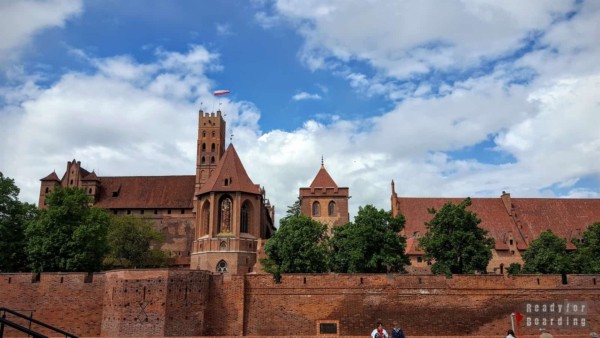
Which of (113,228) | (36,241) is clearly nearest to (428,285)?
(36,241)

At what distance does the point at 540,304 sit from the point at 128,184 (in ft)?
175

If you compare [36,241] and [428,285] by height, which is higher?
[36,241]

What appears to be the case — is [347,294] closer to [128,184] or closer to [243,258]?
[243,258]

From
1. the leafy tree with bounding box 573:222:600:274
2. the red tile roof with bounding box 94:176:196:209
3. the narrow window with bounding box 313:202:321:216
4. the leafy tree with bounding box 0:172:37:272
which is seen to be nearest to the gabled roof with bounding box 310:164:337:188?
the narrow window with bounding box 313:202:321:216

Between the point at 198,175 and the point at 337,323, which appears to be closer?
the point at 337,323

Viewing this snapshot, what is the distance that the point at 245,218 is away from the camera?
5131 cm

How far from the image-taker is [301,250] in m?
35.8

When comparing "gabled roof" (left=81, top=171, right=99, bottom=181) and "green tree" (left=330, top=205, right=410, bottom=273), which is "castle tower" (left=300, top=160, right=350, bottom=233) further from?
"gabled roof" (left=81, top=171, right=99, bottom=181)

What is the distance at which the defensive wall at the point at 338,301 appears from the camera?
29.0m

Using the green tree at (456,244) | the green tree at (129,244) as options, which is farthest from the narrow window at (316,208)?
the green tree at (456,244)

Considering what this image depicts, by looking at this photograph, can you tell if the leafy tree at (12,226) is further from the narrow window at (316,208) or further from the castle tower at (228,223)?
the narrow window at (316,208)

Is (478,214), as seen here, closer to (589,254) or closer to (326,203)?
(326,203)

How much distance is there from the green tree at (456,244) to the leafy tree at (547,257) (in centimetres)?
676

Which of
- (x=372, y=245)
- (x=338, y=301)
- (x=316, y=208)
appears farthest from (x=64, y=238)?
(x=316, y=208)
